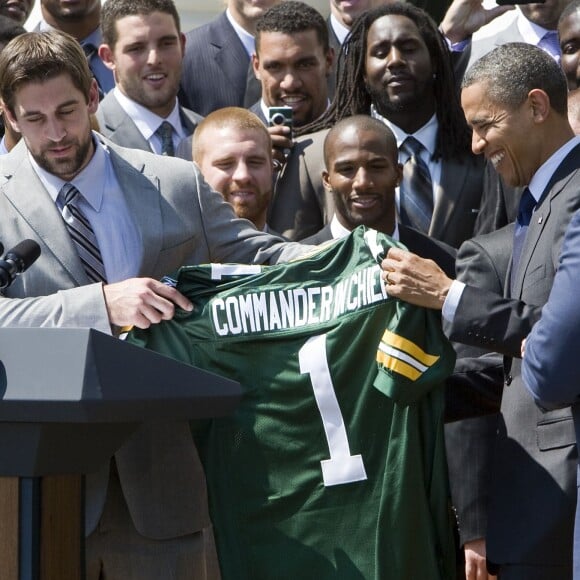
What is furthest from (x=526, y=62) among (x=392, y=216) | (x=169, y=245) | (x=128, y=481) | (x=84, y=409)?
(x=84, y=409)

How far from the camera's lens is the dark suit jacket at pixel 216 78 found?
665cm

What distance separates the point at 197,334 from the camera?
4070mm

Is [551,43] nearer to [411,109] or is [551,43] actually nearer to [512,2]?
[512,2]

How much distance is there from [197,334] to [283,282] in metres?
0.31

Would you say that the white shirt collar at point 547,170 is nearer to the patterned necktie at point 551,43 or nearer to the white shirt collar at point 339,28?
the patterned necktie at point 551,43

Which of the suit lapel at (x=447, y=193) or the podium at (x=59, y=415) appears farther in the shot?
the suit lapel at (x=447, y=193)

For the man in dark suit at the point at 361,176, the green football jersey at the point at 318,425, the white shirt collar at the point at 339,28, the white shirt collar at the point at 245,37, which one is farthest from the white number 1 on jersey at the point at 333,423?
the white shirt collar at the point at 339,28

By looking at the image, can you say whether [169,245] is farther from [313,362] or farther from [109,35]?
[109,35]

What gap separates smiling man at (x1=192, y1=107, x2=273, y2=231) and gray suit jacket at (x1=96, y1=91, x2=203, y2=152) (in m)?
0.55

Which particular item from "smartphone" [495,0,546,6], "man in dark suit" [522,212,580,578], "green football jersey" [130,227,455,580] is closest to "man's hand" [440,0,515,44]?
"smartphone" [495,0,546,6]

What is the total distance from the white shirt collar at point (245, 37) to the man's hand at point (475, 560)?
10.5 ft

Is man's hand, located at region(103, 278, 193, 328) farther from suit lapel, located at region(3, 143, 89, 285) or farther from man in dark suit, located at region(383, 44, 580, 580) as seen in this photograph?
man in dark suit, located at region(383, 44, 580, 580)

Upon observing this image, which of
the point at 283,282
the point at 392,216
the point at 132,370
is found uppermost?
the point at 392,216

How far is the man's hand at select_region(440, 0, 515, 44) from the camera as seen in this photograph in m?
6.49
